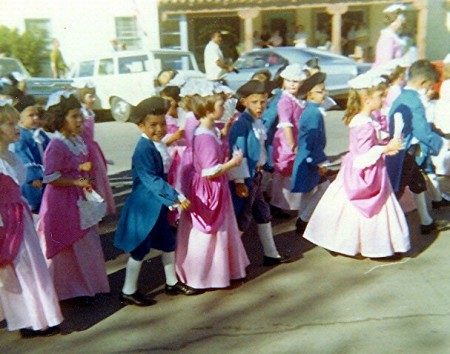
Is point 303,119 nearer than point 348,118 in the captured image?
No

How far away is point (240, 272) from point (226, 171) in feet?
2.70

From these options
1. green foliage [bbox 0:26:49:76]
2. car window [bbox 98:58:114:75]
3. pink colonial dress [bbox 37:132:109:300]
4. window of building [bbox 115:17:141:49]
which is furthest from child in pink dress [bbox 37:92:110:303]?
window of building [bbox 115:17:141:49]

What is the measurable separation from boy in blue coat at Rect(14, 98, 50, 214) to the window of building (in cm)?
1599

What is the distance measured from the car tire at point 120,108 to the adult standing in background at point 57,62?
4045 mm

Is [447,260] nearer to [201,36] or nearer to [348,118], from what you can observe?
[348,118]

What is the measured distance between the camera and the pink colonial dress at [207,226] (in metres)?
4.85

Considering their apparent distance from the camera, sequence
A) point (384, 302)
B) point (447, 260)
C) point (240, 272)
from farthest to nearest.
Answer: point (447, 260)
point (240, 272)
point (384, 302)

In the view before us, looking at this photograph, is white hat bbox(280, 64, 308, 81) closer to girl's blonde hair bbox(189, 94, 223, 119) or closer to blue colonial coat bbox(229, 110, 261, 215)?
blue colonial coat bbox(229, 110, 261, 215)

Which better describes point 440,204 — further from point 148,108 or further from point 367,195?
point 148,108

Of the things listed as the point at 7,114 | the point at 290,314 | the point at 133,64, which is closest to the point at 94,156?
the point at 7,114

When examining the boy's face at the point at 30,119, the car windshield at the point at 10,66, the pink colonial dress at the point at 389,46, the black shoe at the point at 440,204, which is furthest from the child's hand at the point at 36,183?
the car windshield at the point at 10,66

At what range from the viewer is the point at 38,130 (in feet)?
19.2

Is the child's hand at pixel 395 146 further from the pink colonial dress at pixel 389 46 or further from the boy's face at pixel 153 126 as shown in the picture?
the pink colonial dress at pixel 389 46

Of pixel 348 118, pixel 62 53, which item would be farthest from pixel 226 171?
pixel 62 53
